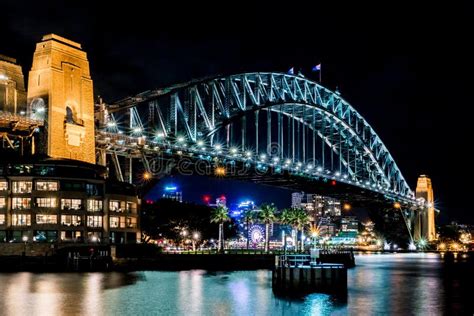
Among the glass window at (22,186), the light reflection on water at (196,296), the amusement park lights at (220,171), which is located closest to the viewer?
the light reflection on water at (196,296)

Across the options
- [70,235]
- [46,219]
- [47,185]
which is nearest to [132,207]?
[70,235]

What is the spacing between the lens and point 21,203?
76938 mm

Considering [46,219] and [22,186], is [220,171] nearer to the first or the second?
[46,219]

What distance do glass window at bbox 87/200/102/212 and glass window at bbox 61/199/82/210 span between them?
1202 millimetres

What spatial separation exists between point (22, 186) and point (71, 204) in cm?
550

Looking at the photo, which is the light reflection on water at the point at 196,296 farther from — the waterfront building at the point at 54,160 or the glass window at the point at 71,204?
the glass window at the point at 71,204

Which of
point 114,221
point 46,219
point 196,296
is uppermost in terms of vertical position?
point 46,219

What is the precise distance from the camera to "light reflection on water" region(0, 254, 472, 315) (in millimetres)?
44219

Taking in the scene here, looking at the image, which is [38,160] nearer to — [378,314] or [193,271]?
[193,271]

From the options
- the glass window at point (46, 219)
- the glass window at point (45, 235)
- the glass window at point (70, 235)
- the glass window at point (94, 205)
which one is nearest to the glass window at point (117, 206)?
the glass window at point (94, 205)

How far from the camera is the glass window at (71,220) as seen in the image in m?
77.4

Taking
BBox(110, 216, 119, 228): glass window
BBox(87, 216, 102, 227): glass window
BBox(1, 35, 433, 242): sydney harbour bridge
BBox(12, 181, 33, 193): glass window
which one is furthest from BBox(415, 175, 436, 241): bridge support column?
BBox(12, 181, 33, 193): glass window

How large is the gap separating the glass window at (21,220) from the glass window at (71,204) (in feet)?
12.3

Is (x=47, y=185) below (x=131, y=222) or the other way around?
the other way around
